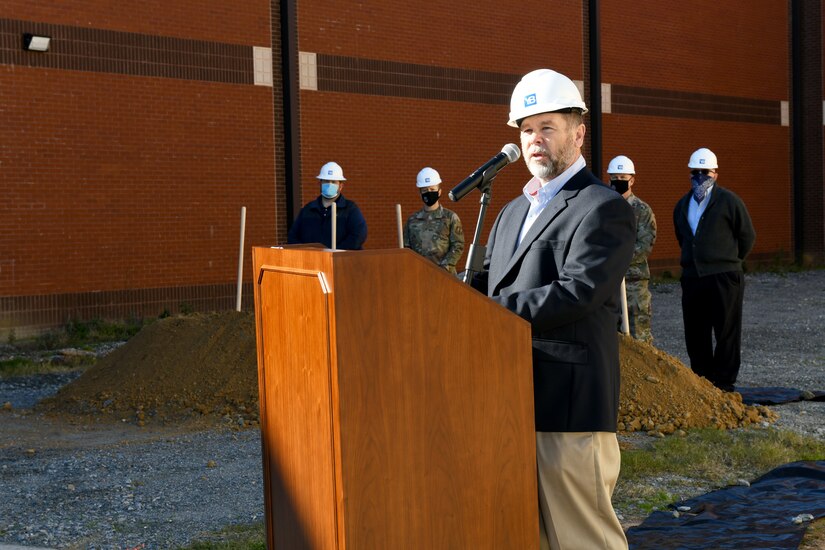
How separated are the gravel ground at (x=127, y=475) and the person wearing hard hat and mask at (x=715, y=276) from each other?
0.77 metres

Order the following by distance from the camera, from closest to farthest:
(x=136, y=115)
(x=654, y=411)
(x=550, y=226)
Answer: (x=550, y=226), (x=654, y=411), (x=136, y=115)

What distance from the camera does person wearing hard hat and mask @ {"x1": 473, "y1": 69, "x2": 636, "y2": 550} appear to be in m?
3.52

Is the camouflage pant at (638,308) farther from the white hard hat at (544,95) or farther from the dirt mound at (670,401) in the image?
the white hard hat at (544,95)

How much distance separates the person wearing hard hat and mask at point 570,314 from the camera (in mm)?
3518

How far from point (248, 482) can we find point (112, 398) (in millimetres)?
3867

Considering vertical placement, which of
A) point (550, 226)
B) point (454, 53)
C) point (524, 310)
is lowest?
point (524, 310)

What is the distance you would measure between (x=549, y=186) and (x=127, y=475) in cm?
525

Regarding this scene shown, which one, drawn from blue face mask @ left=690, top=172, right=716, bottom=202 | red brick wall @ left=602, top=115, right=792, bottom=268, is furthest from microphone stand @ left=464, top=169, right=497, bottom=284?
red brick wall @ left=602, top=115, right=792, bottom=268

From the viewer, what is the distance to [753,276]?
2898cm

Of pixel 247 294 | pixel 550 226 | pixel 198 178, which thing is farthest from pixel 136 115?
pixel 550 226

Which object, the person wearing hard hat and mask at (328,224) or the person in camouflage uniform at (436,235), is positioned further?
the person in camouflage uniform at (436,235)

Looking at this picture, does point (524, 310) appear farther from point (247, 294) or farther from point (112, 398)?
point (247, 294)

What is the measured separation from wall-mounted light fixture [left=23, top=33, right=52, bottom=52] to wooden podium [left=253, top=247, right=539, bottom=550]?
14347mm

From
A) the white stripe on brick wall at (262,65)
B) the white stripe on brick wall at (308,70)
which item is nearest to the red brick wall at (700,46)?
the white stripe on brick wall at (308,70)
